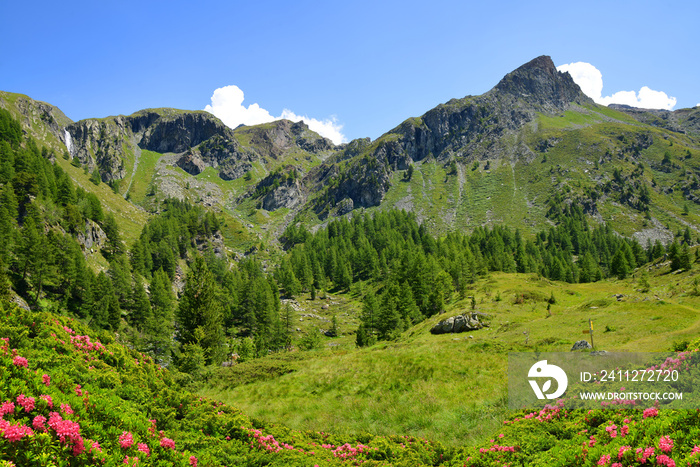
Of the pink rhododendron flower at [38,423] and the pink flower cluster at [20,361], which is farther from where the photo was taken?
the pink flower cluster at [20,361]

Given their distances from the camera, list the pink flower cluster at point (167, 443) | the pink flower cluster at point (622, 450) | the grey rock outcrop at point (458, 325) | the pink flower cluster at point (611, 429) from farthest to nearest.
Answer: the grey rock outcrop at point (458, 325), the pink flower cluster at point (611, 429), the pink flower cluster at point (167, 443), the pink flower cluster at point (622, 450)

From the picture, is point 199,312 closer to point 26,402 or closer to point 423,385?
A: point 423,385

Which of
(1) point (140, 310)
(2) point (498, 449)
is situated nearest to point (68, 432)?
(2) point (498, 449)

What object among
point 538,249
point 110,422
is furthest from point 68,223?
point 538,249

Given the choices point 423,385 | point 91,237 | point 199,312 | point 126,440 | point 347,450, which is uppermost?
point 91,237

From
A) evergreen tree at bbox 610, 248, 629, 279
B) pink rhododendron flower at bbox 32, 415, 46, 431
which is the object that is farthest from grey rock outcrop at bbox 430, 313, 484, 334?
evergreen tree at bbox 610, 248, 629, 279

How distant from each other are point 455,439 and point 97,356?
15.5 m

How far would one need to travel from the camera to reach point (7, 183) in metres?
91.1

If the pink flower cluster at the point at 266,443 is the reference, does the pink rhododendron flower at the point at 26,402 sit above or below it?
above

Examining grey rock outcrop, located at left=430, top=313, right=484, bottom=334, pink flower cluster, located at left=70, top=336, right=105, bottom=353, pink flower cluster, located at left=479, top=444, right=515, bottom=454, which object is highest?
pink flower cluster, located at left=70, top=336, right=105, bottom=353

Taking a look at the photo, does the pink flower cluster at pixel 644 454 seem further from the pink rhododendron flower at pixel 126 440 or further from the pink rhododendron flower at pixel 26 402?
the pink rhododendron flower at pixel 26 402

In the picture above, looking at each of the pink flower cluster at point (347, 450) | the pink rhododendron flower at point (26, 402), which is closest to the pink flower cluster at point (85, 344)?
the pink rhododendron flower at point (26, 402)

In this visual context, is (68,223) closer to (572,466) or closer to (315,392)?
(315,392)

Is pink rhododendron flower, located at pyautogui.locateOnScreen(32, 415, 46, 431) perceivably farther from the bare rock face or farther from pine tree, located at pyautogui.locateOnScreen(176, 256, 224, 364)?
the bare rock face
